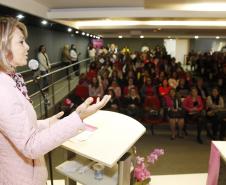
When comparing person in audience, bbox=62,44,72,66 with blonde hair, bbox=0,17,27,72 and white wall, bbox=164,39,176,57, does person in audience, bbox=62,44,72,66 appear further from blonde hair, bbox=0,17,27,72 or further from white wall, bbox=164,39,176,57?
white wall, bbox=164,39,176,57

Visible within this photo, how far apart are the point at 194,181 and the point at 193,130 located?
2487 millimetres

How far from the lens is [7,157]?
1064 millimetres

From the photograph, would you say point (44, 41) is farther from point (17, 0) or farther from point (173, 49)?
point (173, 49)

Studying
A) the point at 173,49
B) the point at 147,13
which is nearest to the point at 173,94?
the point at 147,13

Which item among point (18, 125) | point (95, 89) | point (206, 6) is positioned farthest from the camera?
point (95, 89)

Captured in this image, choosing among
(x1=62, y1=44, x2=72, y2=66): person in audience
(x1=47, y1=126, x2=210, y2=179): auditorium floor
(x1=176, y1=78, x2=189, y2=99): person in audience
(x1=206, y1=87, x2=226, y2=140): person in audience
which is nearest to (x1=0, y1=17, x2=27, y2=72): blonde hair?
(x1=47, y1=126, x2=210, y2=179): auditorium floor

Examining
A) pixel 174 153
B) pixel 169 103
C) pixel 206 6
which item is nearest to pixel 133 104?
pixel 169 103

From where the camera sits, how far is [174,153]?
14.0ft

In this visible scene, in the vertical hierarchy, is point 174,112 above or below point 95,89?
below

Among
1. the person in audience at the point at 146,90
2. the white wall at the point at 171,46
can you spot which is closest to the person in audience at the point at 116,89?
the person in audience at the point at 146,90

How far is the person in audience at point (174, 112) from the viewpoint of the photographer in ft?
16.2

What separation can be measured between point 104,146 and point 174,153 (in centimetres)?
310

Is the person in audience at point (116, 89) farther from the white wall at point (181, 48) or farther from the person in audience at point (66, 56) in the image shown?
the white wall at point (181, 48)

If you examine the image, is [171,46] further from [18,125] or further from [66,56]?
[18,125]
